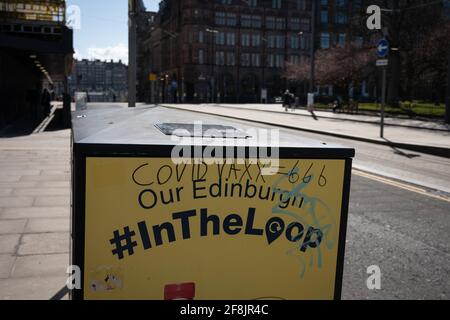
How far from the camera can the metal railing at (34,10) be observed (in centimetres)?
2163

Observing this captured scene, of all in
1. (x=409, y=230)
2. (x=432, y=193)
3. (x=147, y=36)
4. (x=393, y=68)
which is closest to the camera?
(x=409, y=230)

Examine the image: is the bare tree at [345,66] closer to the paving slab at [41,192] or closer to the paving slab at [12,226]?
the paving slab at [41,192]

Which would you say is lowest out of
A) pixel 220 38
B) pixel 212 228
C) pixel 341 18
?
pixel 212 228

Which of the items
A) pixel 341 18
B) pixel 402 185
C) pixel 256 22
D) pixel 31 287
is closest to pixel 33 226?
pixel 31 287

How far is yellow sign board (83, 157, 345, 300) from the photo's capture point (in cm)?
222

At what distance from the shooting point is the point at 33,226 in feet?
18.8

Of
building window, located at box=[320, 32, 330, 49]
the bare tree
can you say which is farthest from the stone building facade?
the bare tree

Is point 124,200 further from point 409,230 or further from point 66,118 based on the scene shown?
point 66,118

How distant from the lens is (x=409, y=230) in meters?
5.87

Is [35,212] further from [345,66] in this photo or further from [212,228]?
[345,66]

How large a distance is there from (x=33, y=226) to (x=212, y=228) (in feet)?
13.1

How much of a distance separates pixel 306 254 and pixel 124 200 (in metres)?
0.93

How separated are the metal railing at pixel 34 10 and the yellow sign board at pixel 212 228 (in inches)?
866
